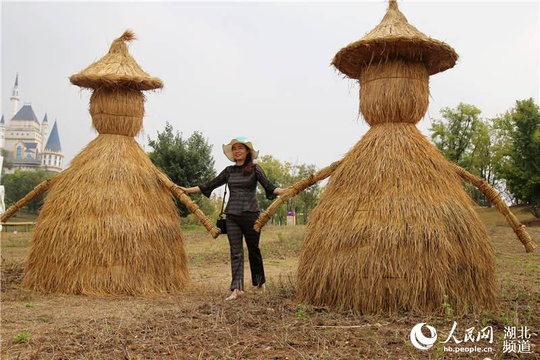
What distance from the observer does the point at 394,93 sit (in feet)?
18.0

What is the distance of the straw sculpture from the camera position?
661 cm

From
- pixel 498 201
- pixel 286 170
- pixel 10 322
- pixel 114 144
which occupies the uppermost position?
pixel 286 170

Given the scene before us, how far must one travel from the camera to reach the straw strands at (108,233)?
260 inches

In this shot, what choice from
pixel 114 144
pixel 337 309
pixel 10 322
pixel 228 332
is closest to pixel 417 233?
pixel 337 309

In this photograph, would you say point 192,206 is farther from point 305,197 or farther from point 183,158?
point 305,197

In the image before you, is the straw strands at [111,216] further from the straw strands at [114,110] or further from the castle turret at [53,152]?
the castle turret at [53,152]

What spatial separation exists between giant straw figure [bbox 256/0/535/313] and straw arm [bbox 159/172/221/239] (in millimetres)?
743

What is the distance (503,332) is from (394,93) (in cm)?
274

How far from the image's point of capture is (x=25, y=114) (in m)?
87.4

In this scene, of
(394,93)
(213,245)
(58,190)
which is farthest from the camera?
(213,245)

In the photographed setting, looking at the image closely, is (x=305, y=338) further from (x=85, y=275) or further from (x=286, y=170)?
(x=286, y=170)

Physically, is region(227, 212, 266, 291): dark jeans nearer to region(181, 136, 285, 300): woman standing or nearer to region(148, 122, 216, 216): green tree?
region(181, 136, 285, 300): woman standing

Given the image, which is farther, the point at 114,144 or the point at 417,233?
the point at 114,144

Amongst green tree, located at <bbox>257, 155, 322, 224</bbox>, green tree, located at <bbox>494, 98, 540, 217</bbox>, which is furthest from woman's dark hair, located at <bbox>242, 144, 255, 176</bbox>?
green tree, located at <bbox>257, 155, 322, 224</bbox>
